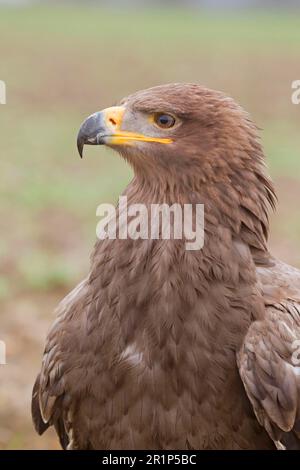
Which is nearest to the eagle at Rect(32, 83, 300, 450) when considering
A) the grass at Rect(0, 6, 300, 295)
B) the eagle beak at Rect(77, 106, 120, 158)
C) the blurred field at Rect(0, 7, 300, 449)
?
the eagle beak at Rect(77, 106, 120, 158)

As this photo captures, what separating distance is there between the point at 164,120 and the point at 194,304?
81 centimetres

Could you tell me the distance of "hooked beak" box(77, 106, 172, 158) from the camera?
4.10 metres

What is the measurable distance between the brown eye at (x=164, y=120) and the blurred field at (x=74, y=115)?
248cm

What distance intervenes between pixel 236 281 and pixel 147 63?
17.3 metres

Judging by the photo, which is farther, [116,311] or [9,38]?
[9,38]

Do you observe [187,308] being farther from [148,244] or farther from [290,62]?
[290,62]

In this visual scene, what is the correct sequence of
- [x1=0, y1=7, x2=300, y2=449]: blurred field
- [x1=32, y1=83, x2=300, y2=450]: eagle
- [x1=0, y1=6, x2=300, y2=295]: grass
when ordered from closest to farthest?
1. [x1=32, y1=83, x2=300, y2=450]: eagle
2. [x1=0, y1=7, x2=300, y2=449]: blurred field
3. [x1=0, y1=6, x2=300, y2=295]: grass

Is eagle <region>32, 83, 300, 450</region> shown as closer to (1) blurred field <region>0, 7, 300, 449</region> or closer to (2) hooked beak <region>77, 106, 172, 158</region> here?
(2) hooked beak <region>77, 106, 172, 158</region>

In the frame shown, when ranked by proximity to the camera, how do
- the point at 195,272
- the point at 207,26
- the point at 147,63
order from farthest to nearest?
the point at 207,26 < the point at 147,63 < the point at 195,272

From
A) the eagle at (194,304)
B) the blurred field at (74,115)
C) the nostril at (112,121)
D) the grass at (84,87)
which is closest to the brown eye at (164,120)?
the eagle at (194,304)

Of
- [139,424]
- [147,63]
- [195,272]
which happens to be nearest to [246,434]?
[139,424]

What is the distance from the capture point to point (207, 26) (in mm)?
28703

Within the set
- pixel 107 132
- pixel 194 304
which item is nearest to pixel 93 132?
pixel 107 132

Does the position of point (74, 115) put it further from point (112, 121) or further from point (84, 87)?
point (112, 121)
